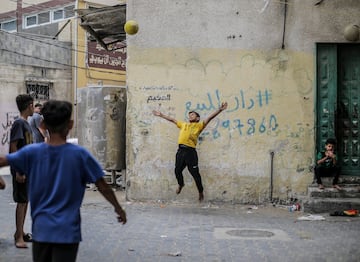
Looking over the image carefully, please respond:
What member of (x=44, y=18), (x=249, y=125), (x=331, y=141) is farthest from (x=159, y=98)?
(x=44, y=18)

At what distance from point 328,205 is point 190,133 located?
2.67 meters

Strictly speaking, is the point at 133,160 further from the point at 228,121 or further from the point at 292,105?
the point at 292,105

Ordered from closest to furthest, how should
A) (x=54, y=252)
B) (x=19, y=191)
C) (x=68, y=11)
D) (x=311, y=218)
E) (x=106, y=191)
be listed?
(x=54, y=252), (x=106, y=191), (x=19, y=191), (x=311, y=218), (x=68, y=11)

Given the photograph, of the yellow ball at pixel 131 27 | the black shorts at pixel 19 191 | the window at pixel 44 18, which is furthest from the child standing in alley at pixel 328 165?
the window at pixel 44 18

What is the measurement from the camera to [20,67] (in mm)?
22828

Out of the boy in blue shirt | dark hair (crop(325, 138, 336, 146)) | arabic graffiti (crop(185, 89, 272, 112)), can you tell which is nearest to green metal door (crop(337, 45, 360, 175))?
dark hair (crop(325, 138, 336, 146))

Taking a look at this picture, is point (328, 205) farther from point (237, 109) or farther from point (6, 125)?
point (6, 125)

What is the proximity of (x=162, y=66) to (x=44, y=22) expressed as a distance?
18361 mm

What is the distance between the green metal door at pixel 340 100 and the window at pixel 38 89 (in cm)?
1502

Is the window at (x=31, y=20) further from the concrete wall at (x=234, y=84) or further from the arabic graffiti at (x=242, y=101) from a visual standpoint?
the arabic graffiti at (x=242, y=101)

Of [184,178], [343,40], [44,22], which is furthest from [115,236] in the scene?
[44,22]

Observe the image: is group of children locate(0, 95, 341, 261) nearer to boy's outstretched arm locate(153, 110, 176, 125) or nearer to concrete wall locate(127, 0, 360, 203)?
boy's outstretched arm locate(153, 110, 176, 125)

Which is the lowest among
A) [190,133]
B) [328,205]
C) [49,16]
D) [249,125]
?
[328,205]

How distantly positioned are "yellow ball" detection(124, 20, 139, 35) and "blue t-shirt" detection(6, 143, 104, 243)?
22.8 feet
